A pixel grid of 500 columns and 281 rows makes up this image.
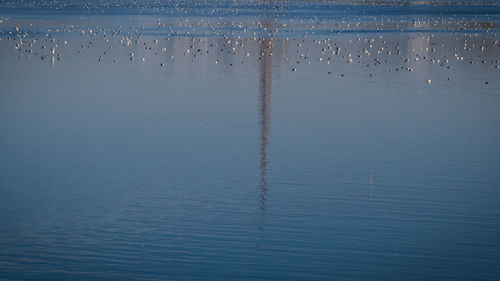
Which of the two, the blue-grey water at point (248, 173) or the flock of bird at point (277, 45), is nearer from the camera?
the blue-grey water at point (248, 173)

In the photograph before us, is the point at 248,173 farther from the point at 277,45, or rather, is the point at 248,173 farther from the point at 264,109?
the point at 277,45

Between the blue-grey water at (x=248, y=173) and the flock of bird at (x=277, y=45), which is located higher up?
the flock of bird at (x=277, y=45)

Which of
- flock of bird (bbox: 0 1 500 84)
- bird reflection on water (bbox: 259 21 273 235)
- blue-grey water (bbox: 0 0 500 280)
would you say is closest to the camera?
blue-grey water (bbox: 0 0 500 280)

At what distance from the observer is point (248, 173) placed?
48.3 ft

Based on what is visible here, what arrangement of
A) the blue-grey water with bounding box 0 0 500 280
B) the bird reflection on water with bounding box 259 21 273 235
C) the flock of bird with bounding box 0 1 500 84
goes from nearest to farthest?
the blue-grey water with bounding box 0 0 500 280 → the bird reflection on water with bounding box 259 21 273 235 → the flock of bird with bounding box 0 1 500 84

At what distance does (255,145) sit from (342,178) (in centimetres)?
313

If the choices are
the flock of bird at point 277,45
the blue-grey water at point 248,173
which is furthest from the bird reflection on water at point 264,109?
the flock of bird at point 277,45

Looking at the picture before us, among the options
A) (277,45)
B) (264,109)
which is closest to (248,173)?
(264,109)

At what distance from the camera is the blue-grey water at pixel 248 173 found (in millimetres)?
10391

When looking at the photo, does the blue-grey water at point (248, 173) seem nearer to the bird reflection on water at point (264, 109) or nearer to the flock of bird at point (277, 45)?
the bird reflection on water at point (264, 109)

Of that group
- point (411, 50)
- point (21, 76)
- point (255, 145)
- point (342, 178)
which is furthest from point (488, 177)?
point (411, 50)

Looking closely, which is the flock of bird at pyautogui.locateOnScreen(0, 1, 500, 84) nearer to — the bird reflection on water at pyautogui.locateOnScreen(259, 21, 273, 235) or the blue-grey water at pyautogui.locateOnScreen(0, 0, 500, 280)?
the bird reflection on water at pyautogui.locateOnScreen(259, 21, 273, 235)

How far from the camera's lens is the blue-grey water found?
10.4 meters

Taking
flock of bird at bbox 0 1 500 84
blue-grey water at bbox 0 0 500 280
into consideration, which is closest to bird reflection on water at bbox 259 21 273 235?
blue-grey water at bbox 0 0 500 280
